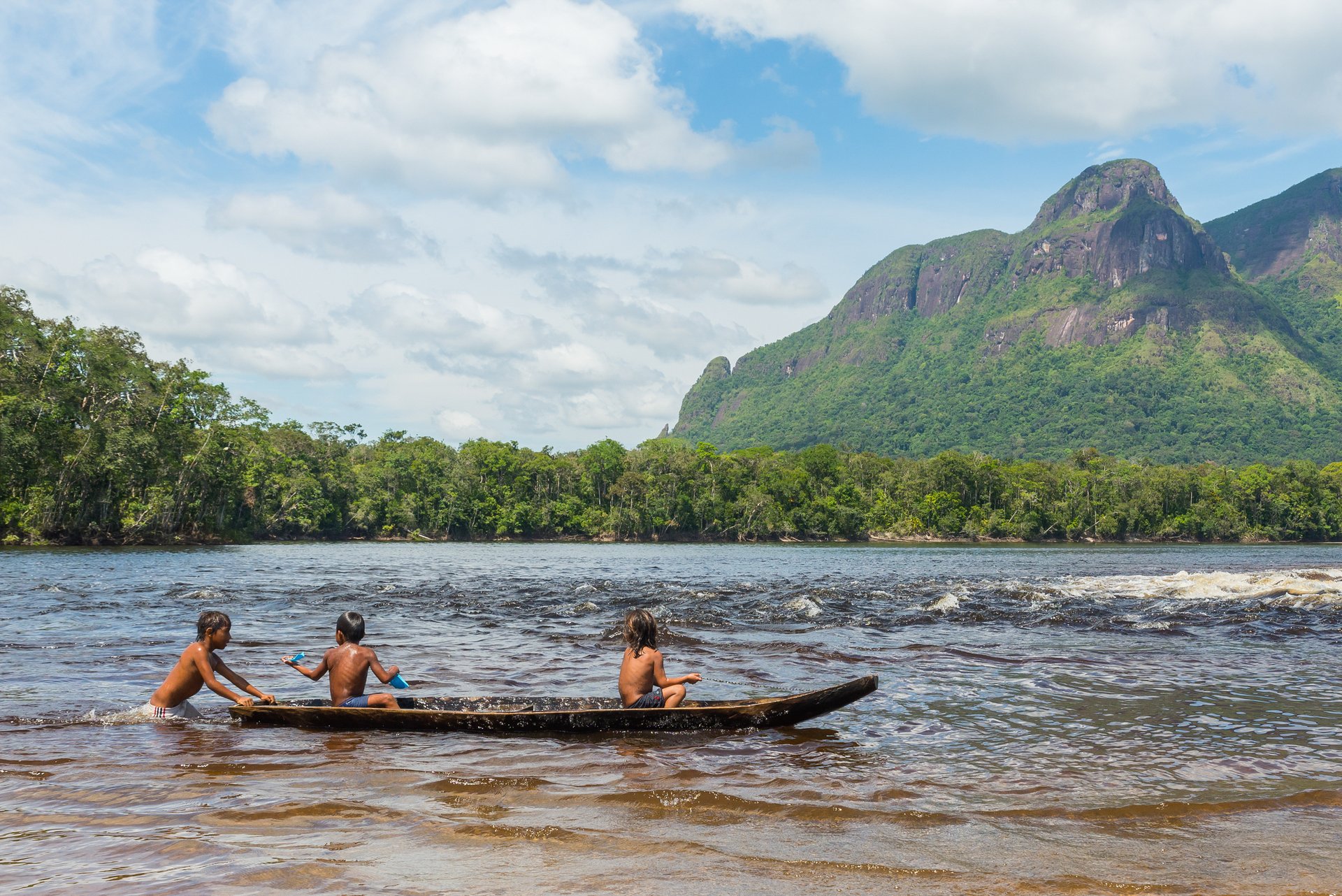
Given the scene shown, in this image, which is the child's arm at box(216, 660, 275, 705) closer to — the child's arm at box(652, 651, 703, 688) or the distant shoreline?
the child's arm at box(652, 651, 703, 688)

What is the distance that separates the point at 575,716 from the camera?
1023cm

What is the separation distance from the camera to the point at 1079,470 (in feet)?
401

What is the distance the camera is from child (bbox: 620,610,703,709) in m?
10.5

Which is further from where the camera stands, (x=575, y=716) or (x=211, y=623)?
(x=211, y=623)

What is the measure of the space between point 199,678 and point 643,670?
17.8 ft

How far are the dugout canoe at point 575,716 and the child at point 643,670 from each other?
22 centimetres

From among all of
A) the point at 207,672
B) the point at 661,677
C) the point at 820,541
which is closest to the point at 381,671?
the point at 207,672

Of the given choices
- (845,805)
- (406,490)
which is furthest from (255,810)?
(406,490)

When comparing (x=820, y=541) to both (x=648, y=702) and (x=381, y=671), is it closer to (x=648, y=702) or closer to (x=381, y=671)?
(x=648, y=702)

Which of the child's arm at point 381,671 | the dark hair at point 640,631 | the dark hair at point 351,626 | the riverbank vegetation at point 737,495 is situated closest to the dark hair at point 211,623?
the dark hair at point 351,626

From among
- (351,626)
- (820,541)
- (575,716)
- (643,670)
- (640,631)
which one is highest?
(351,626)

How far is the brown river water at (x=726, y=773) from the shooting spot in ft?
20.1

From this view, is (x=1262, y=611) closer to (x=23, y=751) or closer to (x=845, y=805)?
(x=845, y=805)

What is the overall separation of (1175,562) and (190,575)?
56.9 metres
